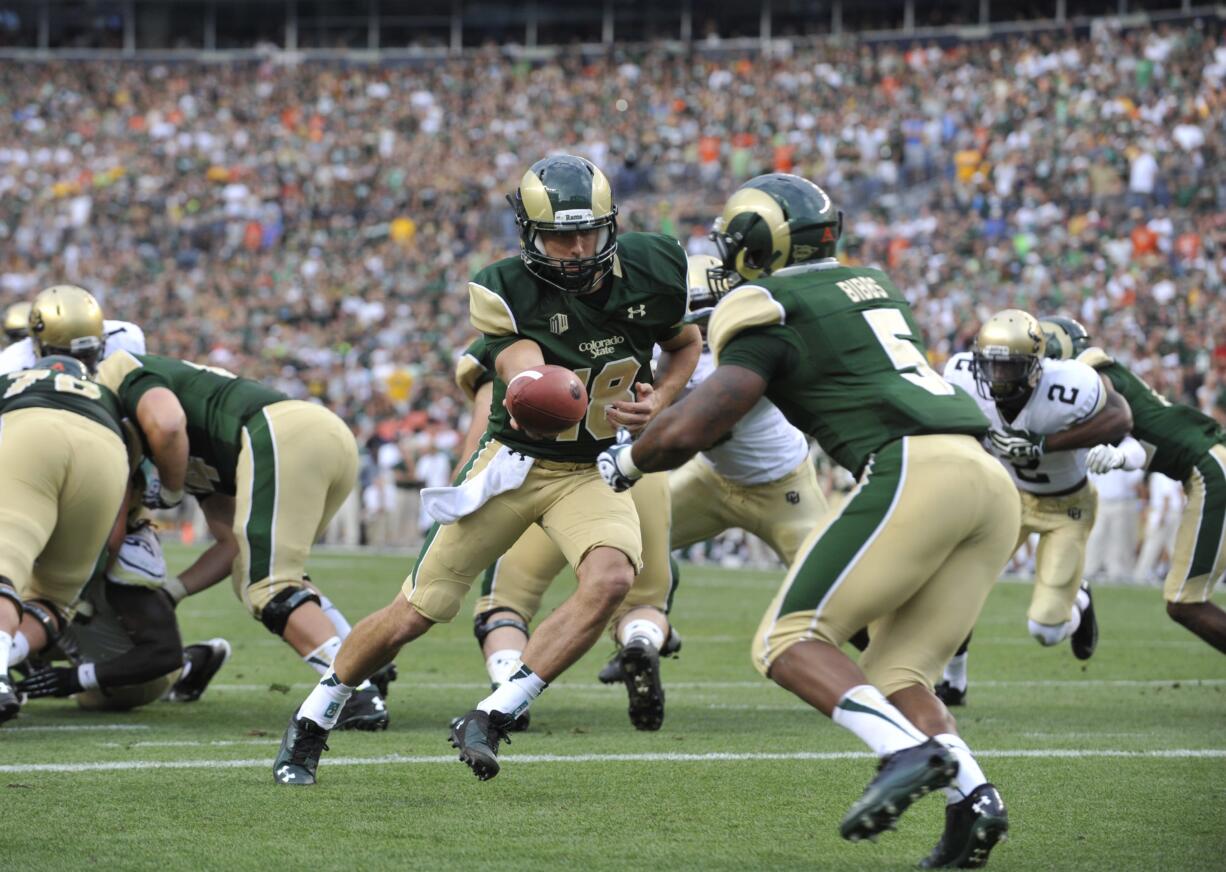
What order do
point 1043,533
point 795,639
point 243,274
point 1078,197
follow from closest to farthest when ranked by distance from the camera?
point 795,639 → point 1043,533 → point 1078,197 → point 243,274

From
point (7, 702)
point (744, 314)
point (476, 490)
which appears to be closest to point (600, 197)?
point (476, 490)

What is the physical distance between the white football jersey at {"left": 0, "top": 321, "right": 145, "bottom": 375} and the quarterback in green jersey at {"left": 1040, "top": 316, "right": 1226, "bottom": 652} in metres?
4.10

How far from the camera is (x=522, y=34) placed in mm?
33281

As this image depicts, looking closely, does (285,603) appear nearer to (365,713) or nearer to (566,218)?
(365,713)

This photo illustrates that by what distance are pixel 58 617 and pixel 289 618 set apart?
0.88 metres

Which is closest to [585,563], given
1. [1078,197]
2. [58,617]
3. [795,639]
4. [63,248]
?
[795,639]

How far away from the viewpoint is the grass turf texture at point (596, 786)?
3.93 meters

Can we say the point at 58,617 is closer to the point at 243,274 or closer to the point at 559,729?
the point at 559,729

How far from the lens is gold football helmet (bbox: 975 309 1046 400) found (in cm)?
693

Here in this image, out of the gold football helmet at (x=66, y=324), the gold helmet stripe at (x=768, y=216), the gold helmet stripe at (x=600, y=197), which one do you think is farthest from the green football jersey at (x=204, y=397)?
the gold helmet stripe at (x=768, y=216)

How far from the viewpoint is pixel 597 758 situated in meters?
5.47

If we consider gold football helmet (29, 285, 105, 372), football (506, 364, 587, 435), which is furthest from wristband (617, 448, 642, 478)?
gold football helmet (29, 285, 105, 372)

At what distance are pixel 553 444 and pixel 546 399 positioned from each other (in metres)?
0.33

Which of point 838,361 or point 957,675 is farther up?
point 838,361
